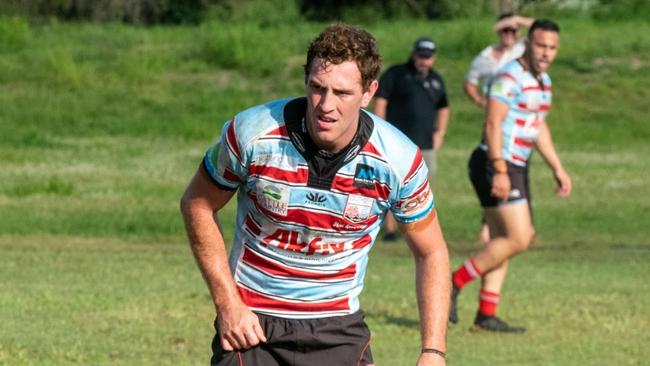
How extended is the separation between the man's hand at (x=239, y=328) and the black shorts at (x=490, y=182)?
530 centimetres

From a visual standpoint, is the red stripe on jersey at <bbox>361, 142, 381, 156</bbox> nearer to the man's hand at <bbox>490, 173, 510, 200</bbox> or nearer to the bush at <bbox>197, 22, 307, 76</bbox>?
the man's hand at <bbox>490, 173, 510, 200</bbox>

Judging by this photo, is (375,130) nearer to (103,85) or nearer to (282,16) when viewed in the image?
(103,85)

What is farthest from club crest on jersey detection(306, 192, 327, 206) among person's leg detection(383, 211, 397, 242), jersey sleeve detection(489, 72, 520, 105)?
person's leg detection(383, 211, 397, 242)

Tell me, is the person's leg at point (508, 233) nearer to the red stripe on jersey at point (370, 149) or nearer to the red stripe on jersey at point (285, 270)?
the red stripe on jersey at point (285, 270)

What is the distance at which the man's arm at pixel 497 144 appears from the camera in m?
10.1

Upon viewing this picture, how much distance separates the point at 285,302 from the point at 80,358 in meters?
3.80

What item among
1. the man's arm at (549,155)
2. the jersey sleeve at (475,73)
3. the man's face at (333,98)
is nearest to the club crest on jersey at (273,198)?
the man's face at (333,98)

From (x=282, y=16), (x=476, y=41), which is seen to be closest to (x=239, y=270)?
(x=476, y=41)

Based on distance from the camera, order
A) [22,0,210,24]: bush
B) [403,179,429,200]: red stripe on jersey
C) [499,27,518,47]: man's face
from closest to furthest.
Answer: [403,179,429,200]: red stripe on jersey, [499,27,518,47]: man's face, [22,0,210,24]: bush

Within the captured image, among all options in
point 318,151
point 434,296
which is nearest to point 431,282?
point 434,296

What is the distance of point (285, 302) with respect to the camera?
5344 millimetres

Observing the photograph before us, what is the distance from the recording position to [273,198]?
5.22m

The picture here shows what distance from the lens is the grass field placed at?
998cm

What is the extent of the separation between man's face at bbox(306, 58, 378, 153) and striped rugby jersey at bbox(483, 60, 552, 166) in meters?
5.23
